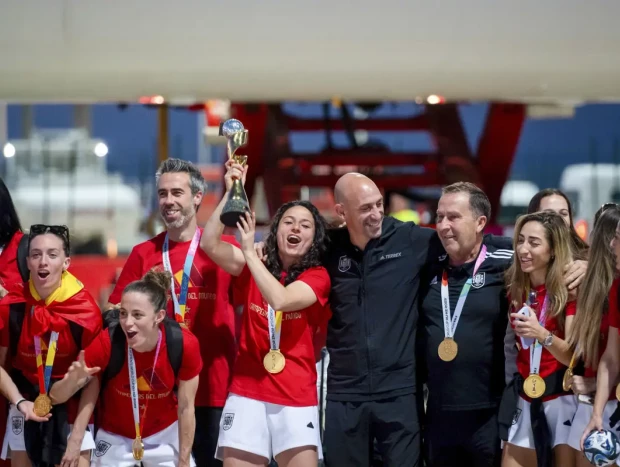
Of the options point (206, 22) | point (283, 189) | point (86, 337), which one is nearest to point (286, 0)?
point (206, 22)

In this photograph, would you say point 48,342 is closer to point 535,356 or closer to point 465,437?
point 465,437

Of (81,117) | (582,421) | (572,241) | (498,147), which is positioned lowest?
(582,421)

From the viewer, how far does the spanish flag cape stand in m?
3.43

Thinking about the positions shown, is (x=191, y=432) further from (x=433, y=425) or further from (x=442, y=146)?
(x=442, y=146)

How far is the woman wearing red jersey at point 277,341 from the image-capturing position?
3.40 metres

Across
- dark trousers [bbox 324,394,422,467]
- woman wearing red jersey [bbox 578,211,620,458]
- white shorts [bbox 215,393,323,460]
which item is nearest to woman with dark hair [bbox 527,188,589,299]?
woman wearing red jersey [bbox 578,211,620,458]

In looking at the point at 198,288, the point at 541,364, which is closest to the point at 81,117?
the point at 198,288

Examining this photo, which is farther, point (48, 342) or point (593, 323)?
point (48, 342)

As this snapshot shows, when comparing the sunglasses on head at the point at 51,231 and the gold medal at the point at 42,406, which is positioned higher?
the sunglasses on head at the point at 51,231

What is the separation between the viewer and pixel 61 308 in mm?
3459

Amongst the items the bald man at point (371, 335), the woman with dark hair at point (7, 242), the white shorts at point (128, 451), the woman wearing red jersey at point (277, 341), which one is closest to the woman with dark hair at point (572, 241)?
the bald man at point (371, 335)

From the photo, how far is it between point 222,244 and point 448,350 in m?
0.92

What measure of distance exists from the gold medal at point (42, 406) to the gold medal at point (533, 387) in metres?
1.69

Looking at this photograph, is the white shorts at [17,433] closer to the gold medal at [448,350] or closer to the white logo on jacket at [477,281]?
the gold medal at [448,350]
